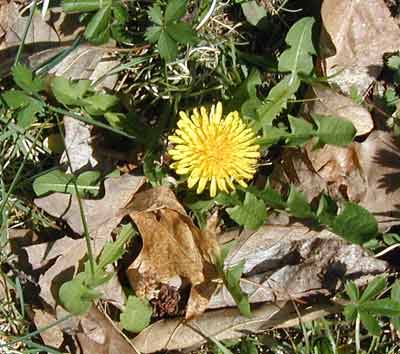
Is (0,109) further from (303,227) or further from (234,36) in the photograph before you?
(303,227)

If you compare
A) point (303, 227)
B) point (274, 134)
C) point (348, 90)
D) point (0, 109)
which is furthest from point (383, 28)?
point (0, 109)

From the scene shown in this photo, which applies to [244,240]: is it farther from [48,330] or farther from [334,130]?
[48,330]

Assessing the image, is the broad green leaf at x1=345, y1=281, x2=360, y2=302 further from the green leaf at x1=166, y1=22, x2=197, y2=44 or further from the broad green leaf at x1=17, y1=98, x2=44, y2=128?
the broad green leaf at x1=17, y1=98, x2=44, y2=128

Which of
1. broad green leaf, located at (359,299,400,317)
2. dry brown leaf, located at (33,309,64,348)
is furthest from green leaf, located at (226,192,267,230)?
dry brown leaf, located at (33,309,64,348)

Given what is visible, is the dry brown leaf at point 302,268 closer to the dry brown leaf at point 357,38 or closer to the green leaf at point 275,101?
the green leaf at point 275,101

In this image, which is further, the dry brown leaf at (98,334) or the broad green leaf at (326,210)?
the dry brown leaf at (98,334)

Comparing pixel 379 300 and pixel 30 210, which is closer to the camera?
pixel 379 300

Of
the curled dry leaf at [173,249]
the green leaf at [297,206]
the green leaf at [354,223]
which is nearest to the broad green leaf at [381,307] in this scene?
the green leaf at [354,223]
